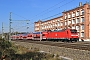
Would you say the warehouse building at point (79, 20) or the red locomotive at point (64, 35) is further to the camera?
the warehouse building at point (79, 20)

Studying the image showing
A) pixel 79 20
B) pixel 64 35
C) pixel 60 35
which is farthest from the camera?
pixel 79 20

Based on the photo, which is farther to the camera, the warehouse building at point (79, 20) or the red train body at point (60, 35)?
the warehouse building at point (79, 20)

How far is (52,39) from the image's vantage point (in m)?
57.4

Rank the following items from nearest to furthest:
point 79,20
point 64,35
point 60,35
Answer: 1. point 64,35
2. point 60,35
3. point 79,20

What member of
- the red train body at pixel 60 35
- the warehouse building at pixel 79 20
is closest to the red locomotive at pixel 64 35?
the red train body at pixel 60 35

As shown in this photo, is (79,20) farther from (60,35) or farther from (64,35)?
(64,35)

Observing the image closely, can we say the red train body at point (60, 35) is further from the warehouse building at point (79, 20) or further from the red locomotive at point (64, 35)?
the warehouse building at point (79, 20)

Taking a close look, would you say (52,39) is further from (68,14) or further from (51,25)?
(51,25)

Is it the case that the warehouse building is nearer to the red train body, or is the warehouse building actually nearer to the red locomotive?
the red train body

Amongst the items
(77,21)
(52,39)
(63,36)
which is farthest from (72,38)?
(77,21)

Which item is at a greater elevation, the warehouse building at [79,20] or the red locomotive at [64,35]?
the warehouse building at [79,20]

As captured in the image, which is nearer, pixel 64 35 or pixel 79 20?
pixel 64 35

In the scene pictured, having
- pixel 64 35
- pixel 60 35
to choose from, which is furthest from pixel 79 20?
pixel 64 35

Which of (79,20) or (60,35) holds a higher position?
(79,20)
